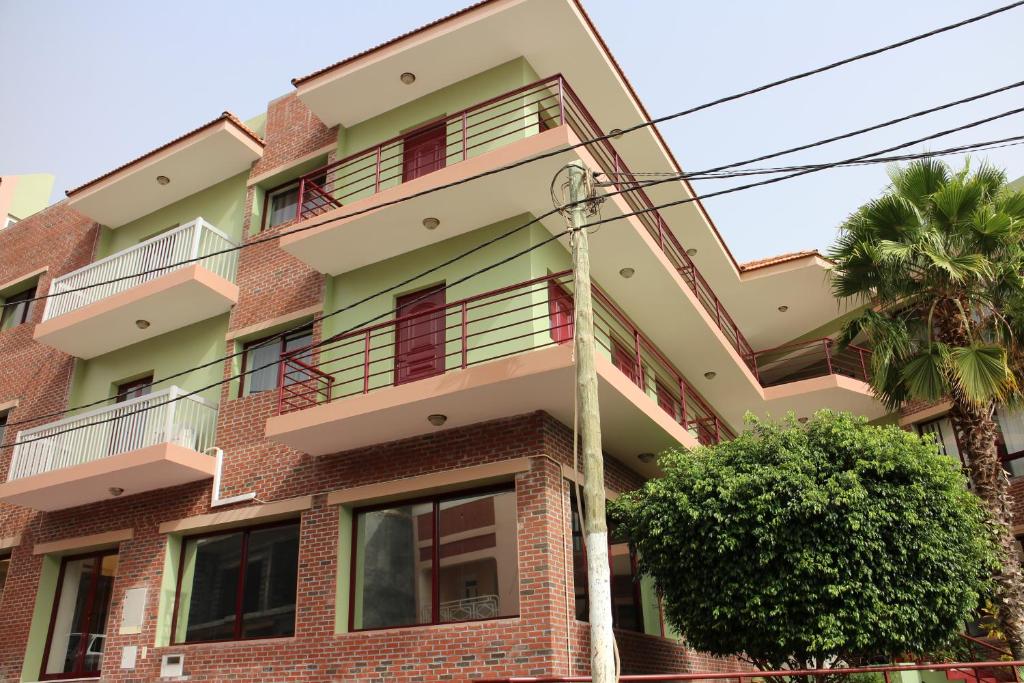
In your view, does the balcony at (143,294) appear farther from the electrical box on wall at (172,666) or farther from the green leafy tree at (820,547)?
→ the green leafy tree at (820,547)

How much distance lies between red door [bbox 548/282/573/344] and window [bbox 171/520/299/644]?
5.29m

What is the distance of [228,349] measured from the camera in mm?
16516

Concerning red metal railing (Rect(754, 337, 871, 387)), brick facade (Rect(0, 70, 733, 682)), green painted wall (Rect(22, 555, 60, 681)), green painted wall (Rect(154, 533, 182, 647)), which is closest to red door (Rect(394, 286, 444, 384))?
brick facade (Rect(0, 70, 733, 682))

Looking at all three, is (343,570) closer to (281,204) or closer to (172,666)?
(172,666)

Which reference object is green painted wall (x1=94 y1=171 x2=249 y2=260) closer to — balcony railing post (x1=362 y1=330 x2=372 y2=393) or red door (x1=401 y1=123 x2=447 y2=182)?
red door (x1=401 y1=123 x2=447 y2=182)

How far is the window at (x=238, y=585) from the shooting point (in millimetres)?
13602

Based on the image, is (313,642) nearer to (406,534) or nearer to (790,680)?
(406,534)

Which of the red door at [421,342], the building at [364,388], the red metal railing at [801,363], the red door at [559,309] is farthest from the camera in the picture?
the red metal railing at [801,363]

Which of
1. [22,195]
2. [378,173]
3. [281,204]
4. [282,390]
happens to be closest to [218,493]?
[282,390]

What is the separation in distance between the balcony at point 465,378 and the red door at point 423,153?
2.80 meters

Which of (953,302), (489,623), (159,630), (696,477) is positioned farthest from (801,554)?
(159,630)

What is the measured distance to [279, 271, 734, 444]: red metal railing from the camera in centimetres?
1273

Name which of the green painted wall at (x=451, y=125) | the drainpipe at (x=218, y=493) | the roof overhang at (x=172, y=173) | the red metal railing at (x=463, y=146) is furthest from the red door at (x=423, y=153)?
the drainpipe at (x=218, y=493)

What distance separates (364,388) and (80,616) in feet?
25.4
